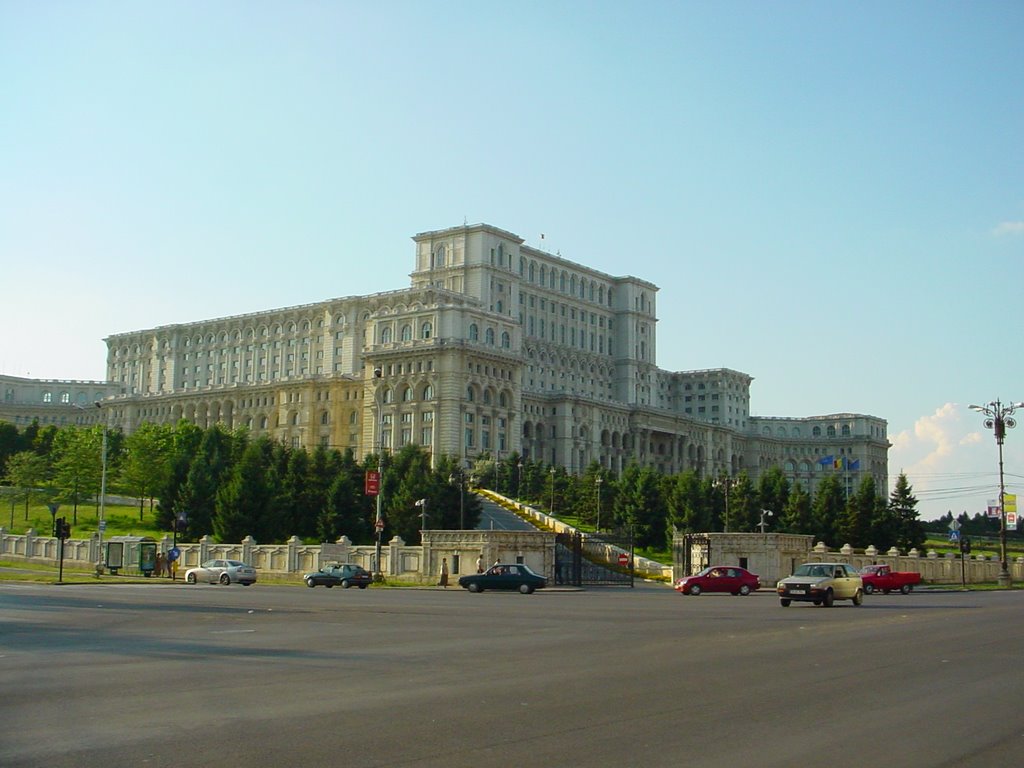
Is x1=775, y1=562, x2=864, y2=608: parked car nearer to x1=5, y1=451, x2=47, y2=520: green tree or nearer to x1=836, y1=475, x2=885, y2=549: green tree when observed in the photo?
x1=836, y1=475, x2=885, y2=549: green tree

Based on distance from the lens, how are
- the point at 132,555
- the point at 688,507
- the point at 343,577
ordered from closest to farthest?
the point at 343,577 → the point at 132,555 → the point at 688,507

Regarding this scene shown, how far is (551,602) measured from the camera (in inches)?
1588

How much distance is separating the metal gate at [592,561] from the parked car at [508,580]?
29.9ft

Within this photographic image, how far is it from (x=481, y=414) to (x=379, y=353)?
14886 millimetres

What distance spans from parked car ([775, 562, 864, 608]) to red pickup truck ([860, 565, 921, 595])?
1787 cm

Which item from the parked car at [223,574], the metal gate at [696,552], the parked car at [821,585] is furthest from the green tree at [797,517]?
the parked car at [821,585]

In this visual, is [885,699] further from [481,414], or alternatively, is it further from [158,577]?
[481,414]

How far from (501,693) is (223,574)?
139 ft

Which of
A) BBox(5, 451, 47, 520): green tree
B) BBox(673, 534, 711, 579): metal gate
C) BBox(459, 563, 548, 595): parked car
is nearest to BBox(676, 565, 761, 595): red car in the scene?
BBox(459, 563, 548, 595): parked car

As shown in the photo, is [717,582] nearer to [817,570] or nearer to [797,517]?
[817,570]

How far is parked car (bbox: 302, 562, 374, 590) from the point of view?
52.8 m

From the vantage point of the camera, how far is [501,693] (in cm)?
1497

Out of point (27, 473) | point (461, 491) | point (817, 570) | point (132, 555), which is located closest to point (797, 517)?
point (461, 491)

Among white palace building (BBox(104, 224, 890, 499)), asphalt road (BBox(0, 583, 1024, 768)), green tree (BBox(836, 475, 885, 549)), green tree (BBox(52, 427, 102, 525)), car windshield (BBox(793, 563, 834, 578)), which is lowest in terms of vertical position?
asphalt road (BBox(0, 583, 1024, 768))
